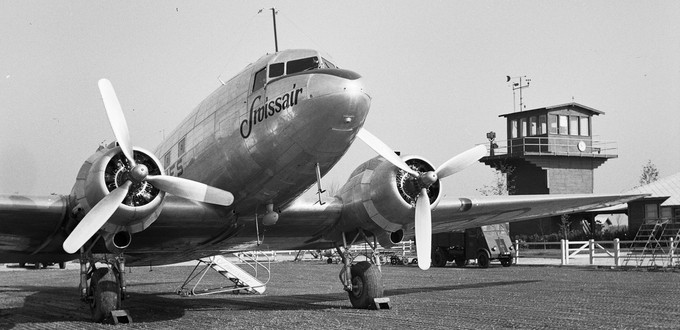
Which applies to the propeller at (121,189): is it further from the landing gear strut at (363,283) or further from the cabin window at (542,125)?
the cabin window at (542,125)

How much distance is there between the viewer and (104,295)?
11.5 metres

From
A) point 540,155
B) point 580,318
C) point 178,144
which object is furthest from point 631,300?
point 540,155

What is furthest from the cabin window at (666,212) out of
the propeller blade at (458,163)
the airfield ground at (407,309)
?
the propeller blade at (458,163)

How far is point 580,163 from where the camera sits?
53281mm

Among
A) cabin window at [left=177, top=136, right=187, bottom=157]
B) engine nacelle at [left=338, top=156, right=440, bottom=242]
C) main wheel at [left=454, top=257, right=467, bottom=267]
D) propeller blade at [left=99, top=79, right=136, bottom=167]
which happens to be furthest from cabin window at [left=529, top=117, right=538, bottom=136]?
propeller blade at [left=99, top=79, right=136, bottom=167]

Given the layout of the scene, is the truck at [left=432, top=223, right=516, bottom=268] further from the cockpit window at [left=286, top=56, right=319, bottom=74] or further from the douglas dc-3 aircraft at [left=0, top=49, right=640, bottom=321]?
the cockpit window at [left=286, top=56, right=319, bottom=74]

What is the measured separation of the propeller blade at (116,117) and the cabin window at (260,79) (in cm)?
218

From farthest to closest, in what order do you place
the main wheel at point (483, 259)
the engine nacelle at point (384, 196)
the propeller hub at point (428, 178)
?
the main wheel at point (483, 259) → the engine nacelle at point (384, 196) → the propeller hub at point (428, 178)

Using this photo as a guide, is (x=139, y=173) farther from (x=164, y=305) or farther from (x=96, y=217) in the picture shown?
(x=164, y=305)

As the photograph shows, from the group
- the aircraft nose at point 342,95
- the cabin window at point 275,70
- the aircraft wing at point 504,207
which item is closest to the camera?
the aircraft nose at point 342,95

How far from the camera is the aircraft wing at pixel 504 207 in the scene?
15094 mm

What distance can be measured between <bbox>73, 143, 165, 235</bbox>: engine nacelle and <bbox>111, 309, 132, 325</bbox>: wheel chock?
132 centimetres

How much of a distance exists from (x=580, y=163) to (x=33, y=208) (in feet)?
158

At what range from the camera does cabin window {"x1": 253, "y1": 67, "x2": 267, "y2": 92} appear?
37.7ft
